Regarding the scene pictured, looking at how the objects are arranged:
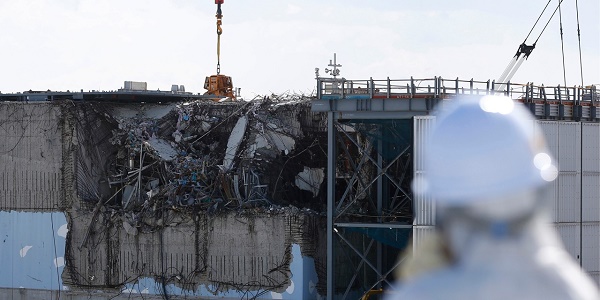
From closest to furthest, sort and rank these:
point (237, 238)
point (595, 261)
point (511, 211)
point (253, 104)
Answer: point (511, 211) < point (595, 261) < point (237, 238) < point (253, 104)

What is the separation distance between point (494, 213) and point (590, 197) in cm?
3125

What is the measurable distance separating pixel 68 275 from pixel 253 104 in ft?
27.8

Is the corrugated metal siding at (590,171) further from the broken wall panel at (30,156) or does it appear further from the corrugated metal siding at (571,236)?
the broken wall panel at (30,156)

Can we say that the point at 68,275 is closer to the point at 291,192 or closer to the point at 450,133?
the point at 291,192

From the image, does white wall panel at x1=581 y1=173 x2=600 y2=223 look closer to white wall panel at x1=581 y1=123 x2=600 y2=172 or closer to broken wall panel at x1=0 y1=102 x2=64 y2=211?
white wall panel at x1=581 y1=123 x2=600 y2=172

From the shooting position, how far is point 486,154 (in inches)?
111

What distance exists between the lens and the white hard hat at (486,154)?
9.23ft


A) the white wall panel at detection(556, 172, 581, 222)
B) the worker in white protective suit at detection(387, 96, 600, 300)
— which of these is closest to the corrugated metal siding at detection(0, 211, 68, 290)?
the white wall panel at detection(556, 172, 581, 222)

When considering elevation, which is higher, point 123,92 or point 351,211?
point 123,92

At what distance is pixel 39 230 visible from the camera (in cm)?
3716

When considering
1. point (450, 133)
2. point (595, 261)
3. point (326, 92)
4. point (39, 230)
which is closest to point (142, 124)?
point (39, 230)

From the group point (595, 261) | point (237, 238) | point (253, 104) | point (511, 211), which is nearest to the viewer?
point (511, 211)

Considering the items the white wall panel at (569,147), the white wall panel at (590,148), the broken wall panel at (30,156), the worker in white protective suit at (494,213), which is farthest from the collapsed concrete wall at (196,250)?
the worker in white protective suit at (494,213)

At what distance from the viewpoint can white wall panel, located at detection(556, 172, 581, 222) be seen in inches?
1261
